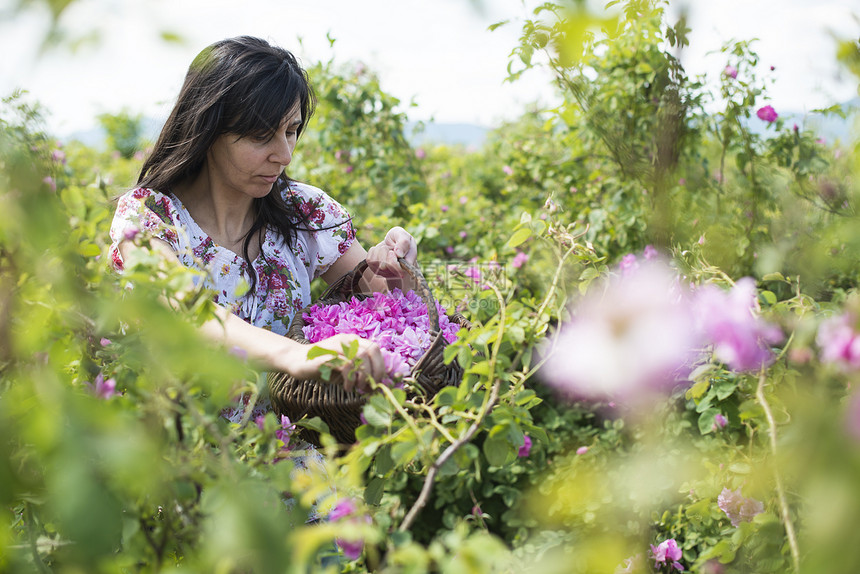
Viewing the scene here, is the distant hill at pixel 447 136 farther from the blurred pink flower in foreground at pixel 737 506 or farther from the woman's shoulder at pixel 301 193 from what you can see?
the blurred pink flower in foreground at pixel 737 506

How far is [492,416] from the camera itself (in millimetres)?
870

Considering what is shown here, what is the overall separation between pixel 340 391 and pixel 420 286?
305 millimetres

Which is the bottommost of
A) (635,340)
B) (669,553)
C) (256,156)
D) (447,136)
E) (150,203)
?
(447,136)

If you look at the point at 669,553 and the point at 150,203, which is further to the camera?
the point at 669,553

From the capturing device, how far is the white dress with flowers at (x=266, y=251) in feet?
4.76

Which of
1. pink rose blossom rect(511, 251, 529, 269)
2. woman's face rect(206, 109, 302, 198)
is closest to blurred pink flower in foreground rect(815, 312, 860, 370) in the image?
woman's face rect(206, 109, 302, 198)

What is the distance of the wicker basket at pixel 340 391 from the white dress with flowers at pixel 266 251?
0.24m

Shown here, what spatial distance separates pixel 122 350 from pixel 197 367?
333mm

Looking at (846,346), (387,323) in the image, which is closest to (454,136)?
(387,323)

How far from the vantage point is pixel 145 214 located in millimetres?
1394

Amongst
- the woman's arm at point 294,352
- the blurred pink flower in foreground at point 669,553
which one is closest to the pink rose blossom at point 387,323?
the woman's arm at point 294,352

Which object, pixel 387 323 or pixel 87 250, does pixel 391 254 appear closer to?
pixel 387 323

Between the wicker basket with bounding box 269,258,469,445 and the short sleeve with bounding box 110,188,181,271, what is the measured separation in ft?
1.21

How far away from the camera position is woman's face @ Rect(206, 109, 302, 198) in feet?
4.97
